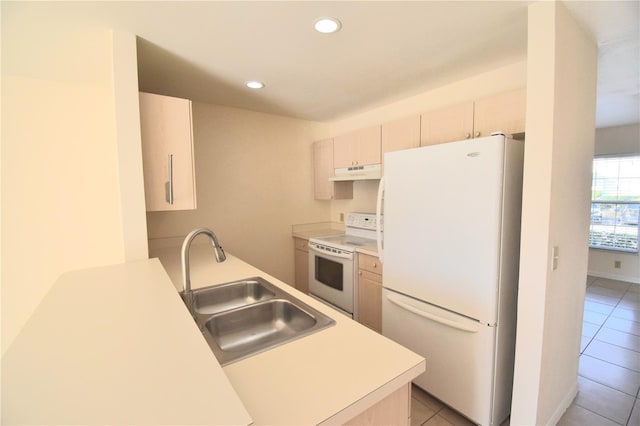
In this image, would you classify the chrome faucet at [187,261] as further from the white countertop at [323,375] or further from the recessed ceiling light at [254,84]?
the recessed ceiling light at [254,84]

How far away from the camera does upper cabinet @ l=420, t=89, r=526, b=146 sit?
177 centimetres

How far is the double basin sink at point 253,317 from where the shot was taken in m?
1.23

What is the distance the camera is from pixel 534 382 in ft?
4.59

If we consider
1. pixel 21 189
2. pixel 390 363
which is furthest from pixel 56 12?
pixel 390 363

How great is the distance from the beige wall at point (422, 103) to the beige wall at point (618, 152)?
3.91 metres

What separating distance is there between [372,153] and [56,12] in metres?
2.34

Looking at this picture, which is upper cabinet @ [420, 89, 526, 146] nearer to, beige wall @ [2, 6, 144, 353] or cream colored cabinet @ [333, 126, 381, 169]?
cream colored cabinet @ [333, 126, 381, 169]

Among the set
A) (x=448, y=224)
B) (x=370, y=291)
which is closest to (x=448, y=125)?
(x=448, y=224)

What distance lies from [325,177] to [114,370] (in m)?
2.97

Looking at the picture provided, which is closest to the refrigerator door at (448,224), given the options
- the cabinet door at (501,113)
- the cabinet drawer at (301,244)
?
the cabinet door at (501,113)

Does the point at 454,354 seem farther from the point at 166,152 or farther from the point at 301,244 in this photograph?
the point at 166,152

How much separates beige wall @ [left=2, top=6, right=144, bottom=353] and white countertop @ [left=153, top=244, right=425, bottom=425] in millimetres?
1535

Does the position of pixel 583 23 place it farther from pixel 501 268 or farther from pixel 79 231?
pixel 79 231

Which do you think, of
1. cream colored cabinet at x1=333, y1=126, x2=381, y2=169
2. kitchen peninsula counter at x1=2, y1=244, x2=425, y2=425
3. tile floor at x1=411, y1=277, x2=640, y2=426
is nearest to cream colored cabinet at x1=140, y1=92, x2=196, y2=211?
kitchen peninsula counter at x1=2, y1=244, x2=425, y2=425
